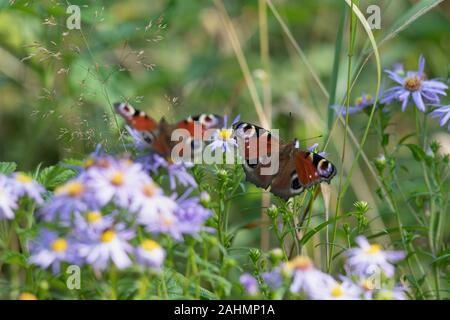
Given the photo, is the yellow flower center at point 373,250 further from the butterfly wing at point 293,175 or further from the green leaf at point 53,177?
the green leaf at point 53,177

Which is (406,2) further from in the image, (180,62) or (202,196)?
(202,196)

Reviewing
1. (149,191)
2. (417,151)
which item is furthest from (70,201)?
(417,151)

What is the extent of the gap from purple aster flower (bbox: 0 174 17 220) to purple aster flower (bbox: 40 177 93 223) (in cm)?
8

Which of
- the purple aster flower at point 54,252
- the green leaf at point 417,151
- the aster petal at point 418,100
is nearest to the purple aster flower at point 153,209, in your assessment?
the purple aster flower at point 54,252

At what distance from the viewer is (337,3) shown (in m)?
3.86

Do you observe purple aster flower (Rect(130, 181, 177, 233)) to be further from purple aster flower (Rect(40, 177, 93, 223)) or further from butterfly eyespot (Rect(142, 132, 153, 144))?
butterfly eyespot (Rect(142, 132, 153, 144))

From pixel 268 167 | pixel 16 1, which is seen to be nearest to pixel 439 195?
pixel 268 167

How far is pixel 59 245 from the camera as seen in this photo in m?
1.19

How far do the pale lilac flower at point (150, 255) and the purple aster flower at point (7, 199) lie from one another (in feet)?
0.76

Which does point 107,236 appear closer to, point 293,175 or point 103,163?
point 103,163

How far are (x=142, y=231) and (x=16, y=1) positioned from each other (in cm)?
123

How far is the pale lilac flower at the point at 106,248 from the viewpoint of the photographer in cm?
117

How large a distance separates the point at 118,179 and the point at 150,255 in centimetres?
14

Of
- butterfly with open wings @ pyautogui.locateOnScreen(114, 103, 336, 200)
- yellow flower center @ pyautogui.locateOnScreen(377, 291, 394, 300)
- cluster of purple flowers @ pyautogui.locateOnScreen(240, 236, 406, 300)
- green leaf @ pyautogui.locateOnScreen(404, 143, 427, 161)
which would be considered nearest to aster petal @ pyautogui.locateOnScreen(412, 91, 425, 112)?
green leaf @ pyautogui.locateOnScreen(404, 143, 427, 161)
